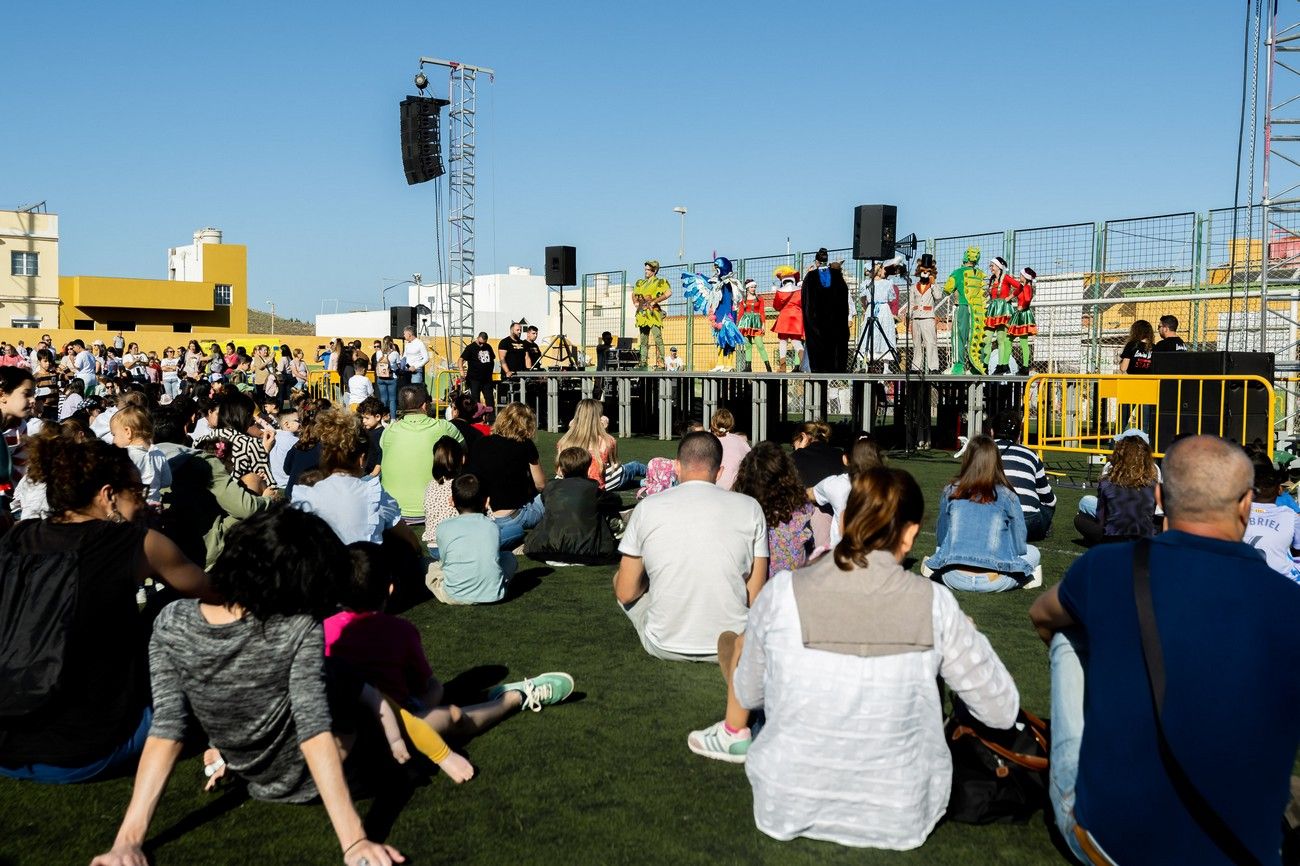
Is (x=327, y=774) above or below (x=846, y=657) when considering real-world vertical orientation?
below

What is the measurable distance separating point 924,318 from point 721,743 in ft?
47.7

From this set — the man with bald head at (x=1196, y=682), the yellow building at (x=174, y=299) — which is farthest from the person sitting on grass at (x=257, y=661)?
the yellow building at (x=174, y=299)

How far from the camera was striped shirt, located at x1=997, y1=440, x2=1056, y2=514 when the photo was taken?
8.97 m

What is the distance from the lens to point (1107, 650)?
316cm

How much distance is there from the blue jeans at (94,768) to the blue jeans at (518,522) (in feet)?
14.9

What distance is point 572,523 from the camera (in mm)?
8609

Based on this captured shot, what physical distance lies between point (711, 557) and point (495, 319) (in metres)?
66.5

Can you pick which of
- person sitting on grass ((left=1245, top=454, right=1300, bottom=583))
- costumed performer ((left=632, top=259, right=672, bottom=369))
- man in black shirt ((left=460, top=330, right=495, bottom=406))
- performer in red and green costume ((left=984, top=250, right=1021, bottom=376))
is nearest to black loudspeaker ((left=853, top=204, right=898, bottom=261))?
performer in red and green costume ((left=984, top=250, right=1021, bottom=376))

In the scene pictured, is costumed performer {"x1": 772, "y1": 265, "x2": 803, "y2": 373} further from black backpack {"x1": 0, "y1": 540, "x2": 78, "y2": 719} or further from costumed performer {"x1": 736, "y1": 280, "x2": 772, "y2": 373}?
black backpack {"x1": 0, "y1": 540, "x2": 78, "y2": 719}

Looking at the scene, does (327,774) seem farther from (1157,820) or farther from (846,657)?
(1157,820)

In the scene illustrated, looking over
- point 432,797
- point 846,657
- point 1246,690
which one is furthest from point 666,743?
point 1246,690

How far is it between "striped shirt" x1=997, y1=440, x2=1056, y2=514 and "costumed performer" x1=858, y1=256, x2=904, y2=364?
9528 mm

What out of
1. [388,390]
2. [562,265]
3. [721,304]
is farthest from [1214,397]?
[562,265]

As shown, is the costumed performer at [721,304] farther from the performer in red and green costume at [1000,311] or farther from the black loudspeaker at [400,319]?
the black loudspeaker at [400,319]
